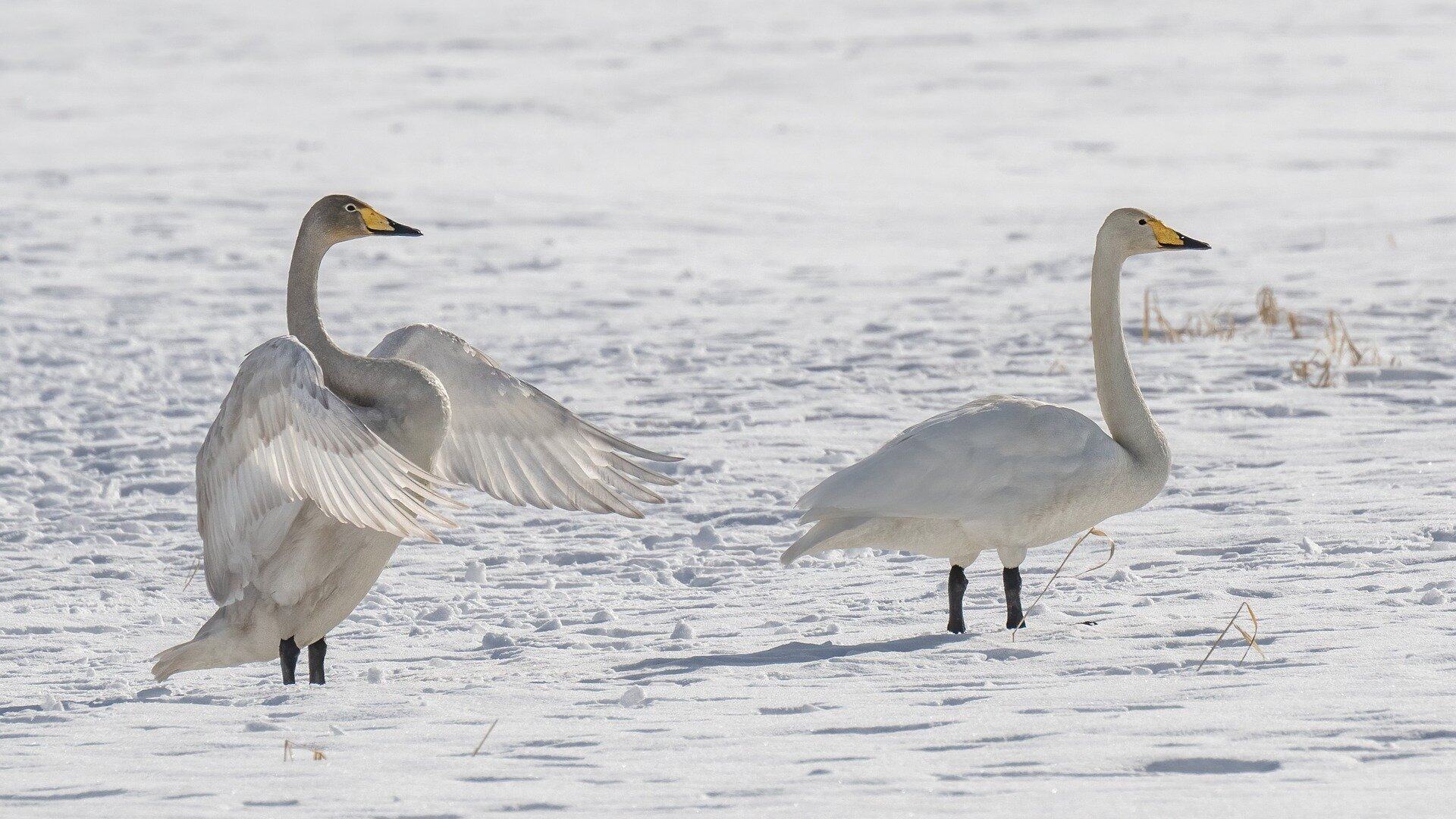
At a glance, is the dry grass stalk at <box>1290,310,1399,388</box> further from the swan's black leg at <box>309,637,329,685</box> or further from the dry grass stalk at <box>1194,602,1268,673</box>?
the swan's black leg at <box>309,637,329,685</box>

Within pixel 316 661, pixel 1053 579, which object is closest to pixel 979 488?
pixel 1053 579

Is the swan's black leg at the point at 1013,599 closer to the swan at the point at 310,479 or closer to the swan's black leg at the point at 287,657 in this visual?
the swan at the point at 310,479

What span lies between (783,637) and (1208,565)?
4.45ft

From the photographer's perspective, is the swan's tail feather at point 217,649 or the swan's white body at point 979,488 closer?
the swan's tail feather at point 217,649

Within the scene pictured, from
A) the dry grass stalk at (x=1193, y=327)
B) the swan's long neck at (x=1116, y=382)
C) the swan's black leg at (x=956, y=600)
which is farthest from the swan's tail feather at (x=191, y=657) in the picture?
the dry grass stalk at (x=1193, y=327)

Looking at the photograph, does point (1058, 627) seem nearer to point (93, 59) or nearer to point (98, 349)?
point (98, 349)

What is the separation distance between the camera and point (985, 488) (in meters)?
4.76

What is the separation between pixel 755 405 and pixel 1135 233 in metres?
3.27

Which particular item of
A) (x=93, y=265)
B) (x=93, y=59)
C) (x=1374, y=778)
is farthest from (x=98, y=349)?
(x=93, y=59)

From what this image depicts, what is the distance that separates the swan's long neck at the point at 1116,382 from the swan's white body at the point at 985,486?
0.4 inches

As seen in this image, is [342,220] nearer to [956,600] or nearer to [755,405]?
[956,600]

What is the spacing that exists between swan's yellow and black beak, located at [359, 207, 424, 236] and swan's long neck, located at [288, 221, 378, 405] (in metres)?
0.13

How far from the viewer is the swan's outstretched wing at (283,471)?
436 centimetres

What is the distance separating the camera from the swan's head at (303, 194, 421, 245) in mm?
5270
